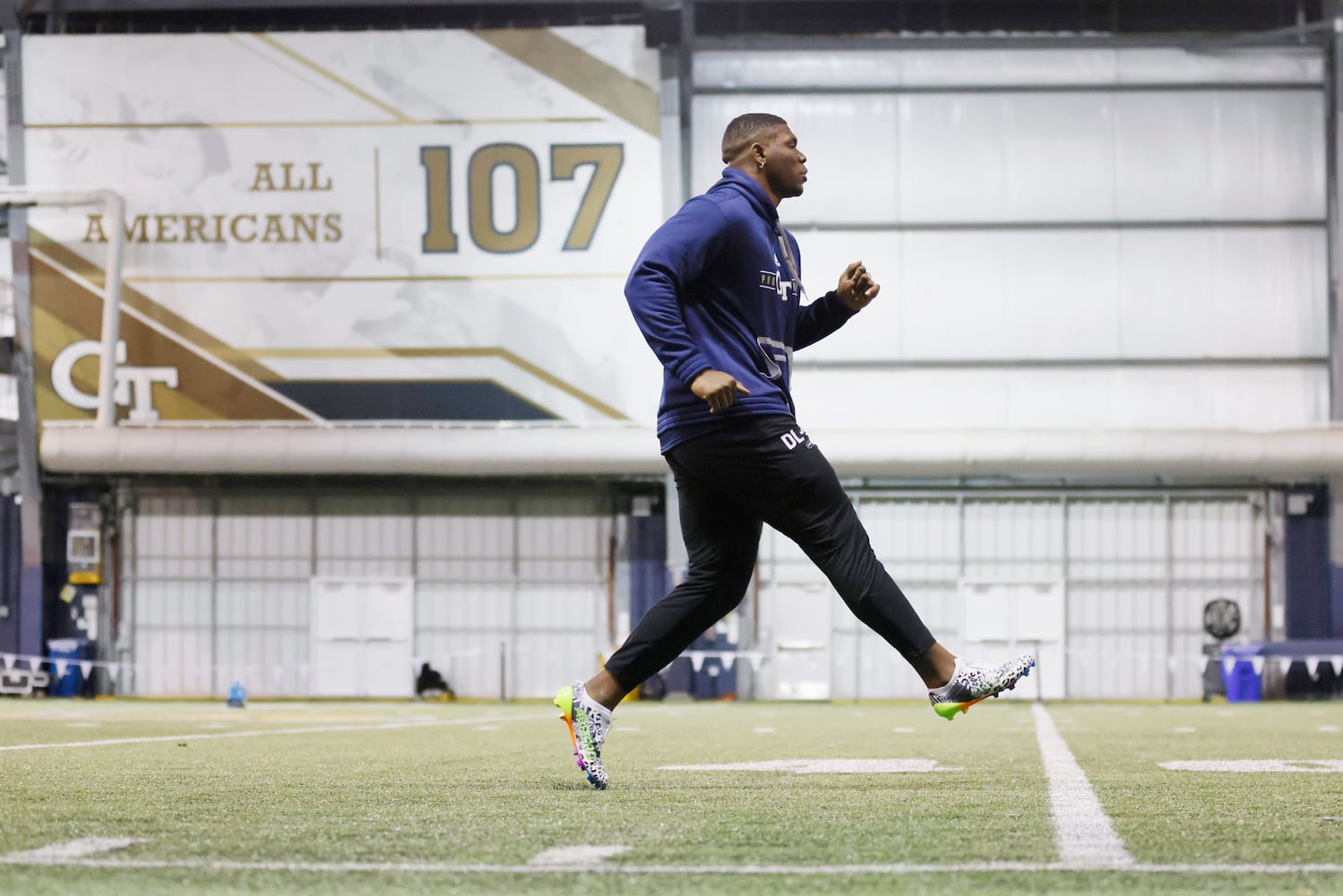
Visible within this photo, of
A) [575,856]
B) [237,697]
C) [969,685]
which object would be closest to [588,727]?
[969,685]

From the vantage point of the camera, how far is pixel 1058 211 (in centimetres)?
2433

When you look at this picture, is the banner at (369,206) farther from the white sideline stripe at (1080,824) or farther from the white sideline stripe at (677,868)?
the white sideline stripe at (677,868)

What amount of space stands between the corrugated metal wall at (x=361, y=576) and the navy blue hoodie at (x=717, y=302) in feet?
68.2

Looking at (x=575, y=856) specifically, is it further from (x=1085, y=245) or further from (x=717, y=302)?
(x=1085, y=245)

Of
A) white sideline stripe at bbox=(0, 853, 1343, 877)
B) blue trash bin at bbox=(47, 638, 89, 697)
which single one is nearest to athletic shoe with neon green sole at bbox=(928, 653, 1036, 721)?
white sideline stripe at bbox=(0, 853, 1343, 877)

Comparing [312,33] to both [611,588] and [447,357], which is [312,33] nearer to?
[447,357]

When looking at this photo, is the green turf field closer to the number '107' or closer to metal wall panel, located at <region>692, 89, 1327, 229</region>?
the number '107'

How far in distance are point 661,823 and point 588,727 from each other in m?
1.04

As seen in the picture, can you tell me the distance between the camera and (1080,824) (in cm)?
318

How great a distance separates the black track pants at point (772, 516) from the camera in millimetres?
4016

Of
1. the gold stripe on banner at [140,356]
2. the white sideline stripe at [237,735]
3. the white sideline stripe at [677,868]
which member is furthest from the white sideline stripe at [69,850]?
the gold stripe on banner at [140,356]

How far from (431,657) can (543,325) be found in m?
5.63

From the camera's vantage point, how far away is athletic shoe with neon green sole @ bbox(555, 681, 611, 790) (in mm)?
4160

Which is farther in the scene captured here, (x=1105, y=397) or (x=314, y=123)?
(x=1105, y=397)
